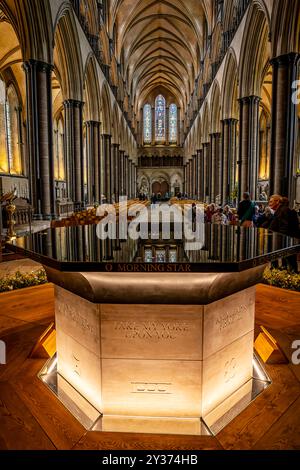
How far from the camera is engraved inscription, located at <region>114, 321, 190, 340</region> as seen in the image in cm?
195

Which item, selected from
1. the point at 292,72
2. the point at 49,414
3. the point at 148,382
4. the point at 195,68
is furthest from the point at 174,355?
the point at 195,68

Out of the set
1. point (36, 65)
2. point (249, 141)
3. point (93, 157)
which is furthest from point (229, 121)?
point (36, 65)

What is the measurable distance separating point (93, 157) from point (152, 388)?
19.0 metres

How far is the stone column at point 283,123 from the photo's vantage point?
10227 mm

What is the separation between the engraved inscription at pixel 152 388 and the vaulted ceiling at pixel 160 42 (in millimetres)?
27783

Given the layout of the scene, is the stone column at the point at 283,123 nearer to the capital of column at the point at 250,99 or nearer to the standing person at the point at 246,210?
the standing person at the point at 246,210

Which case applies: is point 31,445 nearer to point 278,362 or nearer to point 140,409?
point 140,409

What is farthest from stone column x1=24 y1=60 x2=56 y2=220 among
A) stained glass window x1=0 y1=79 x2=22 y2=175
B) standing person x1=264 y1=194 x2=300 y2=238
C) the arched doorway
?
the arched doorway

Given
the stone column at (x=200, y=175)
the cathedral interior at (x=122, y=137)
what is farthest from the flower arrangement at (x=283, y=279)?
the stone column at (x=200, y=175)

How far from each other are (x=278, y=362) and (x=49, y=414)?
1750 millimetres

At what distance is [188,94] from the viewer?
4078 cm

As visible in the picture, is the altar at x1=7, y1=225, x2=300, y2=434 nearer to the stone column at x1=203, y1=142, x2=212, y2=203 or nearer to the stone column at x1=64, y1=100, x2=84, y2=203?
the stone column at x1=64, y1=100, x2=84, y2=203

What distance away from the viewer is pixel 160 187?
49031 millimetres
